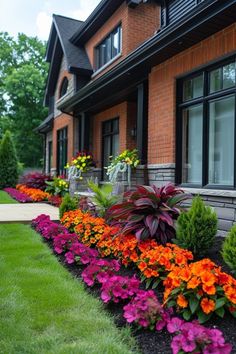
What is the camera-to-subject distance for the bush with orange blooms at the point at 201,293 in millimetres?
3117

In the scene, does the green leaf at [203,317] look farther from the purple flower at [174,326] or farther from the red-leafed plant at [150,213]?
the red-leafed plant at [150,213]

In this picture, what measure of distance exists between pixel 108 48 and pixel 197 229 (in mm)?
10756

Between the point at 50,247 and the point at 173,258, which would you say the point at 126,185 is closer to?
the point at 50,247

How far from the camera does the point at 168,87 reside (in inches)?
313

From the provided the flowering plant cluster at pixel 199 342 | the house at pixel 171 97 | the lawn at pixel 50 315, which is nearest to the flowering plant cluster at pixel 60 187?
the house at pixel 171 97

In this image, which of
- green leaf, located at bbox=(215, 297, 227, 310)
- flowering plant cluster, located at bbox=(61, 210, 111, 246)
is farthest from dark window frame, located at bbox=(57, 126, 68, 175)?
green leaf, located at bbox=(215, 297, 227, 310)

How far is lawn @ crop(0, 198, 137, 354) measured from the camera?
285 centimetres

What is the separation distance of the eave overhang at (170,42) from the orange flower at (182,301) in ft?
14.1

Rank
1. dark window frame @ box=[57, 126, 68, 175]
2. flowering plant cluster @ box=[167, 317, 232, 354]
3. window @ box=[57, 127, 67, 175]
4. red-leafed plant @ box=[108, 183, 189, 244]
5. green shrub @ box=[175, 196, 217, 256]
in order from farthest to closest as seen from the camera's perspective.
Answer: window @ box=[57, 127, 67, 175] < dark window frame @ box=[57, 126, 68, 175] < red-leafed plant @ box=[108, 183, 189, 244] < green shrub @ box=[175, 196, 217, 256] < flowering plant cluster @ box=[167, 317, 232, 354]

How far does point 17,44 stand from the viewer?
4259 centimetres

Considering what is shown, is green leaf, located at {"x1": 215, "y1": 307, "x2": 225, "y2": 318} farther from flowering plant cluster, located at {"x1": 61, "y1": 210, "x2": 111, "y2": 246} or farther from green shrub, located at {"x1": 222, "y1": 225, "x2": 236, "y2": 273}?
flowering plant cluster, located at {"x1": 61, "y1": 210, "x2": 111, "y2": 246}

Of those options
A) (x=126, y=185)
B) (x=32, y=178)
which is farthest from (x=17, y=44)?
(x=126, y=185)

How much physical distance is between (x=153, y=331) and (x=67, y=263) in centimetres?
226

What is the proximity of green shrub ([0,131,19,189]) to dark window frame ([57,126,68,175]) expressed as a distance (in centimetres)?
522
